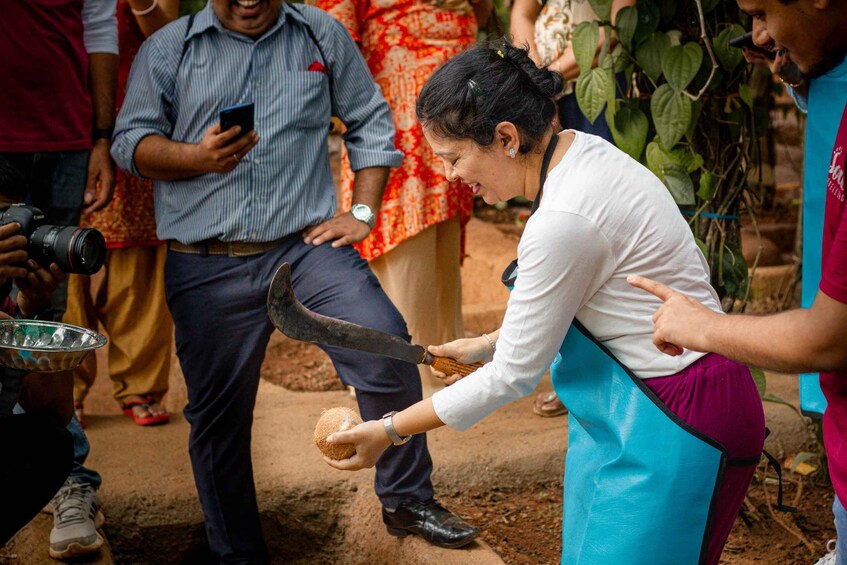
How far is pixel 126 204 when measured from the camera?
11.1 feet

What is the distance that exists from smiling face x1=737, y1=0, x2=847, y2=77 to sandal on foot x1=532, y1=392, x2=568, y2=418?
84.6 inches

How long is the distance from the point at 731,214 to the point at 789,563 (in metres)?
1.00

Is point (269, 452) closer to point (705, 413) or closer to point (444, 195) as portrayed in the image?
point (444, 195)

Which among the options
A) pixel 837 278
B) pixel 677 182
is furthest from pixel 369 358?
A: pixel 837 278

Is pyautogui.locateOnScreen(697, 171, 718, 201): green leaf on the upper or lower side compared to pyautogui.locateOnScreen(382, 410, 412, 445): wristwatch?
upper

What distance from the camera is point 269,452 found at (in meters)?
3.20

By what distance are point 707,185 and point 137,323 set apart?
206 centimetres

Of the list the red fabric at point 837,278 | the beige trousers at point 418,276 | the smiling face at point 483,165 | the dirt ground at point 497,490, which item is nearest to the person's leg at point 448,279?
the beige trousers at point 418,276

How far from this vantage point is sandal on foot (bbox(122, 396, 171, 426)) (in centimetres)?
346

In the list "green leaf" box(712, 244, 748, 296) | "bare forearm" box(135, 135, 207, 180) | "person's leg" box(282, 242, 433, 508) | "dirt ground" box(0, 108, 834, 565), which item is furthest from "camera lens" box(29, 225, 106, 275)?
"green leaf" box(712, 244, 748, 296)

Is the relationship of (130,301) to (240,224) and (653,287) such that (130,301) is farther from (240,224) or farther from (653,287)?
(653,287)

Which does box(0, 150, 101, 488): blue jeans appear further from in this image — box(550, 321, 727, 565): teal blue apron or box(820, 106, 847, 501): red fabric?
box(820, 106, 847, 501): red fabric

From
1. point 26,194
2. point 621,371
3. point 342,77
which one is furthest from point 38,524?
point 621,371

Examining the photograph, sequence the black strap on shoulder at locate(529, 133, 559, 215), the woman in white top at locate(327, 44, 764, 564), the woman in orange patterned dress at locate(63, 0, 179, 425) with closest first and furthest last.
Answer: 1. the woman in white top at locate(327, 44, 764, 564)
2. the black strap on shoulder at locate(529, 133, 559, 215)
3. the woman in orange patterned dress at locate(63, 0, 179, 425)
